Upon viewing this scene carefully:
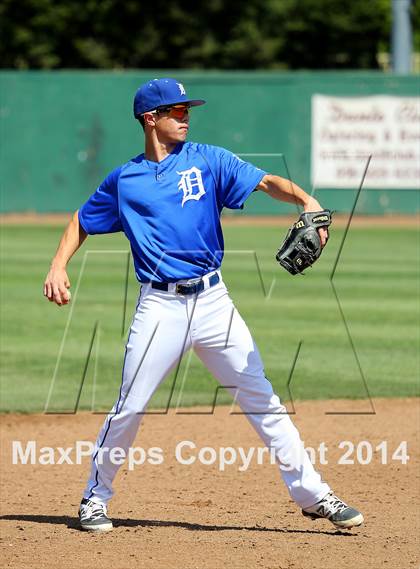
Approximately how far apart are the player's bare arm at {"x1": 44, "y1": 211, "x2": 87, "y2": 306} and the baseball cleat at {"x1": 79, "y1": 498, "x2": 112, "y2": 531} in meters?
0.99

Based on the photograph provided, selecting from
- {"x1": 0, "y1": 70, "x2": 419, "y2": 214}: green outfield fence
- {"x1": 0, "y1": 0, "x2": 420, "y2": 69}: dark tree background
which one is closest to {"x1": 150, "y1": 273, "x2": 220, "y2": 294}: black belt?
{"x1": 0, "y1": 70, "x2": 419, "y2": 214}: green outfield fence

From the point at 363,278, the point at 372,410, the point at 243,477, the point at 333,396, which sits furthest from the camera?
the point at 363,278

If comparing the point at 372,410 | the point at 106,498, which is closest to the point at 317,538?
the point at 106,498

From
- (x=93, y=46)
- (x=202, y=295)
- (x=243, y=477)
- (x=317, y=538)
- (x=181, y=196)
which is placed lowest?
(x=93, y=46)

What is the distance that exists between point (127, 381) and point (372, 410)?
3.52 metres

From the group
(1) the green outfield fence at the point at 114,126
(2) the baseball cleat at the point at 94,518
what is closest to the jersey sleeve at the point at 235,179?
(2) the baseball cleat at the point at 94,518

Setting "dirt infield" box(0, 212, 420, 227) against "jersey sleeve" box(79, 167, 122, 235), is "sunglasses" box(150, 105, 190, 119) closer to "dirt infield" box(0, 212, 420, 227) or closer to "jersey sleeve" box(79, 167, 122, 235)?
"jersey sleeve" box(79, 167, 122, 235)

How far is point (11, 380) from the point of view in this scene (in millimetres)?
9469

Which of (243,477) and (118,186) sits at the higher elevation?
(118,186)

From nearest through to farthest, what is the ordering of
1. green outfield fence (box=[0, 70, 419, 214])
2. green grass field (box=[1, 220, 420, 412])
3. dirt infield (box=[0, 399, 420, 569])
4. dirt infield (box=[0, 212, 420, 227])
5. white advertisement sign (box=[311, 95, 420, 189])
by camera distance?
dirt infield (box=[0, 399, 420, 569]) → green grass field (box=[1, 220, 420, 412]) → dirt infield (box=[0, 212, 420, 227]) → white advertisement sign (box=[311, 95, 420, 189]) → green outfield fence (box=[0, 70, 419, 214])

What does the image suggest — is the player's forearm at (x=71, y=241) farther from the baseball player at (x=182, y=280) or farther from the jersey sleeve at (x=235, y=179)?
the jersey sleeve at (x=235, y=179)

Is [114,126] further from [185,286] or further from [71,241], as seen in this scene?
[185,286]

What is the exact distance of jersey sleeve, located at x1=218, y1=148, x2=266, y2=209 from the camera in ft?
17.6

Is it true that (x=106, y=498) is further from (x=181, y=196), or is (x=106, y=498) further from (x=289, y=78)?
(x=289, y=78)
